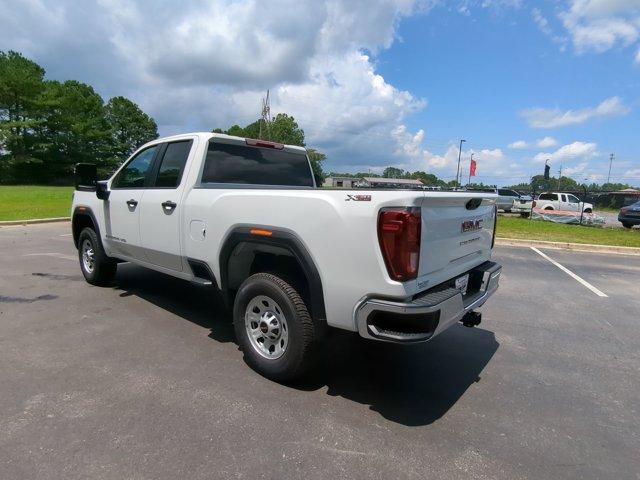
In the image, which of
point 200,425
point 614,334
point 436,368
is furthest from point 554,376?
point 200,425

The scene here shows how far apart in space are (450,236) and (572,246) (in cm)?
1065

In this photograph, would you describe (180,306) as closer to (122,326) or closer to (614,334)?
(122,326)

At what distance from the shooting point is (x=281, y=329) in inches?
131

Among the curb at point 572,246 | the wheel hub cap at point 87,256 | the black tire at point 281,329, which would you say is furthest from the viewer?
the curb at point 572,246

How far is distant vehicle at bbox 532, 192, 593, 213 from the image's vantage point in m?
26.8

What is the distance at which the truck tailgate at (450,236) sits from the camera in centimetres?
279

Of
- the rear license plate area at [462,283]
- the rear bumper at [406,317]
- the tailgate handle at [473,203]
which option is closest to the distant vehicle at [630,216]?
the tailgate handle at [473,203]

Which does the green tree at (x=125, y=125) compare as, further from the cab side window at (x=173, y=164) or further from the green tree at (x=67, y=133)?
the cab side window at (x=173, y=164)

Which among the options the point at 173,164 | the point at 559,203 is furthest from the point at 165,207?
the point at 559,203

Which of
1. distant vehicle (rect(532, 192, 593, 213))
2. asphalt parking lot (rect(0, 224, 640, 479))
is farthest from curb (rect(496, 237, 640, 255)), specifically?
distant vehicle (rect(532, 192, 593, 213))

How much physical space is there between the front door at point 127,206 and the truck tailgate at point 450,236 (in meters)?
3.36

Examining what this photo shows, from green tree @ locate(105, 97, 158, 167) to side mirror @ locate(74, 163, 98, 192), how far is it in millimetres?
66870

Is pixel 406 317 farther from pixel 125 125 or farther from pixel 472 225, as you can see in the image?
pixel 125 125

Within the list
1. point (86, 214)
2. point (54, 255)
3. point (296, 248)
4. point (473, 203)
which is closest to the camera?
point (296, 248)
